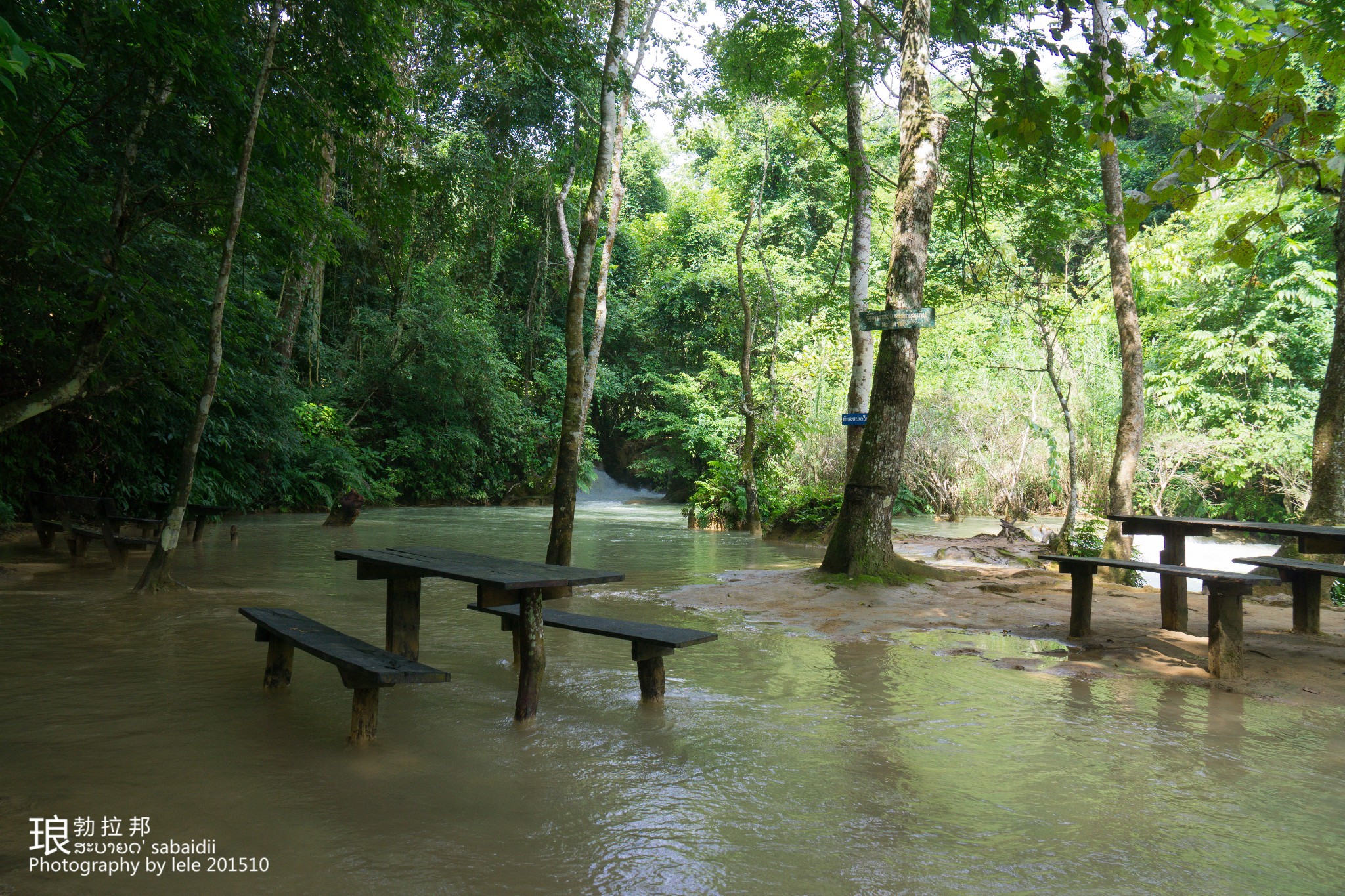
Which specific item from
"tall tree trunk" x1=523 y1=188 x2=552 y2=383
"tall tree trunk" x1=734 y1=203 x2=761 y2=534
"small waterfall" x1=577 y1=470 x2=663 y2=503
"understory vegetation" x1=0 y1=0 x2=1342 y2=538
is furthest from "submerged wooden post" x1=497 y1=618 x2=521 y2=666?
"small waterfall" x1=577 y1=470 x2=663 y2=503

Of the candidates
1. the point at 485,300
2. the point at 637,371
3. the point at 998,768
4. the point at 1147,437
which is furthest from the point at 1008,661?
the point at 637,371

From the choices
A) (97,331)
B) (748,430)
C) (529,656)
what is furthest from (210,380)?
(748,430)

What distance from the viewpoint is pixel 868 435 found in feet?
29.9

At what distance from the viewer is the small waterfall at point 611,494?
1335 inches

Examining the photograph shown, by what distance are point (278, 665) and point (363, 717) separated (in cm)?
123

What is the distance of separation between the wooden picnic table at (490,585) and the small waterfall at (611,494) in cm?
2718

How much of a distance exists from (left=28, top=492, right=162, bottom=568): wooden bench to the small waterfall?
21945 millimetres

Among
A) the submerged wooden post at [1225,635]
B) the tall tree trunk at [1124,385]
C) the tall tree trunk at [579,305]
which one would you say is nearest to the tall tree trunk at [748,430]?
the tall tree trunk at [1124,385]

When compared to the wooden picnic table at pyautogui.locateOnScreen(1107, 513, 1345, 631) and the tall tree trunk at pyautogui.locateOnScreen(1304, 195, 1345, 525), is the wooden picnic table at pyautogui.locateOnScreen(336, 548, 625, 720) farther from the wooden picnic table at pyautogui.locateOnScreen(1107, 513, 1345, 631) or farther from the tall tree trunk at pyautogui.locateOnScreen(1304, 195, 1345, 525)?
the tall tree trunk at pyautogui.locateOnScreen(1304, 195, 1345, 525)

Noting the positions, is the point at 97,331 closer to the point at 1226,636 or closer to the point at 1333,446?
the point at 1226,636

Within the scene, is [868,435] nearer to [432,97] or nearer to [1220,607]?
Result: [1220,607]

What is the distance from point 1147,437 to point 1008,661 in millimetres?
14841

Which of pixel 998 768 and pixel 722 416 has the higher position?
pixel 722 416

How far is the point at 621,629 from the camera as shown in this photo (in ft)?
16.0
